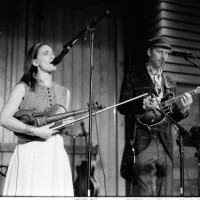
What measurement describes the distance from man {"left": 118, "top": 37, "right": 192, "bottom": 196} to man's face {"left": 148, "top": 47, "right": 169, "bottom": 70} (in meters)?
0.15

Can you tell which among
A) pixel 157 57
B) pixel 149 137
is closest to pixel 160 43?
pixel 157 57

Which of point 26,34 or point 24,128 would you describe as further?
point 26,34

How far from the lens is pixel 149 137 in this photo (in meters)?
3.71

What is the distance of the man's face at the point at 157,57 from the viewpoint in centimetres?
396

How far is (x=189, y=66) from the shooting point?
5453 mm

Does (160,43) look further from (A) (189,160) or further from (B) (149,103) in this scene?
(A) (189,160)

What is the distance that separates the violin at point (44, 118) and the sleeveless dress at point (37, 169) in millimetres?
67

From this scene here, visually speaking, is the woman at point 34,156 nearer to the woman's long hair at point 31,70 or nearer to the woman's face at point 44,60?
the woman's long hair at point 31,70

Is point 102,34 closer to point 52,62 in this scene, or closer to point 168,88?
point 168,88

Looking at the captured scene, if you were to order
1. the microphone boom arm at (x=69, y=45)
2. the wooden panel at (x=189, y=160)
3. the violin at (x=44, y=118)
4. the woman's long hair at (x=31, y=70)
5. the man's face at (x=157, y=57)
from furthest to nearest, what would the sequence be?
1. the wooden panel at (x=189, y=160)
2. the man's face at (x=157, y=57)
3. the woman's long hair at (x=31, y=70)
4. the violin at (x=44, y=118)
5. the microphone boom arm at (x=69, y=45)

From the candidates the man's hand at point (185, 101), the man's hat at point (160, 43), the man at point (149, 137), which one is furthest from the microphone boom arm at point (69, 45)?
the man's hand at point (185, 101)

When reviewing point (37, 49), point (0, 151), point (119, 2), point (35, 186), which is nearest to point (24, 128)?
point (35, 186)

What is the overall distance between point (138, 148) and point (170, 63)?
195cm

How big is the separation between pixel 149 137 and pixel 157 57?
80 cm
